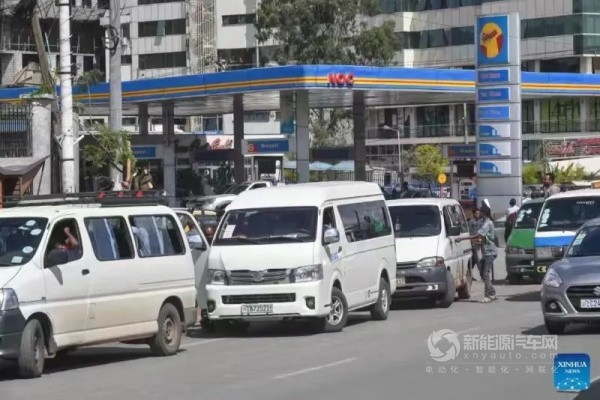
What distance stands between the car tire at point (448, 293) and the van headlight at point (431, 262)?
0.80 ft

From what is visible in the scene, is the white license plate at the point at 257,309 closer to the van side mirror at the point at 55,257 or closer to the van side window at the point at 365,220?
the van side window at the point at 365,220

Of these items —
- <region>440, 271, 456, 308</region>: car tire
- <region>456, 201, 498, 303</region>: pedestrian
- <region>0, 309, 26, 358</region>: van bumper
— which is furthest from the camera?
<region>456, 201, 498, 303</region>: pedestrian

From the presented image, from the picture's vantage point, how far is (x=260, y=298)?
1917 cm

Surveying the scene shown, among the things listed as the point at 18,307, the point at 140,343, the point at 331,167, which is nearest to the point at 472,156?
the point at 331,167

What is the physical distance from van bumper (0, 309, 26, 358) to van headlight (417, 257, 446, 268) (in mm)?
10457

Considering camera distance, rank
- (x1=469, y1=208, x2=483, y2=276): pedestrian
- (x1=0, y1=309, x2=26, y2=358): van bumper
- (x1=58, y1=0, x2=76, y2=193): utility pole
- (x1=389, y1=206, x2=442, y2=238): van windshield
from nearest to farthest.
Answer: (x1=0, y1=309, x2=26, y2=358): van bumper
(x1=58, y1=0, x2=76, y2=193): utility pole
(x1=389, y1=206, x2=442, y2=238): van windshield
(x1=469, y1=208, x2=483, y2=276): pedestrian

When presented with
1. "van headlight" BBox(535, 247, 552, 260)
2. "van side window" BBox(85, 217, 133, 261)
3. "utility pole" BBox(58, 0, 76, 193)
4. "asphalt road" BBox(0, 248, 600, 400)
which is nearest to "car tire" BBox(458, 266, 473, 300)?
"van headlight" BBox(535, 247, 552, 260)

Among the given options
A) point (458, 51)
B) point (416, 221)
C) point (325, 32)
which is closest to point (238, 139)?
point (325, 32)

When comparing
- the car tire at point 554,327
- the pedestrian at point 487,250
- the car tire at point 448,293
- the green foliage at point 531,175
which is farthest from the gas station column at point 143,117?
the car tire at point 554,327

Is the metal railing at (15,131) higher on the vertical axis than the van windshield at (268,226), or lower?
higher

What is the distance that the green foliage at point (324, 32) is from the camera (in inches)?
2822

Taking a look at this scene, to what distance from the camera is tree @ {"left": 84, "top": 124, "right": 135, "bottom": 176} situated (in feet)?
93.0

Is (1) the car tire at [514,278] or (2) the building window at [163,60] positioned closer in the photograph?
(1) the car tire at [514,278]

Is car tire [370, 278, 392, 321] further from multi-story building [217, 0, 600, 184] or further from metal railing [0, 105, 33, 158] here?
multi-story building [217, 0, 600, 184]
